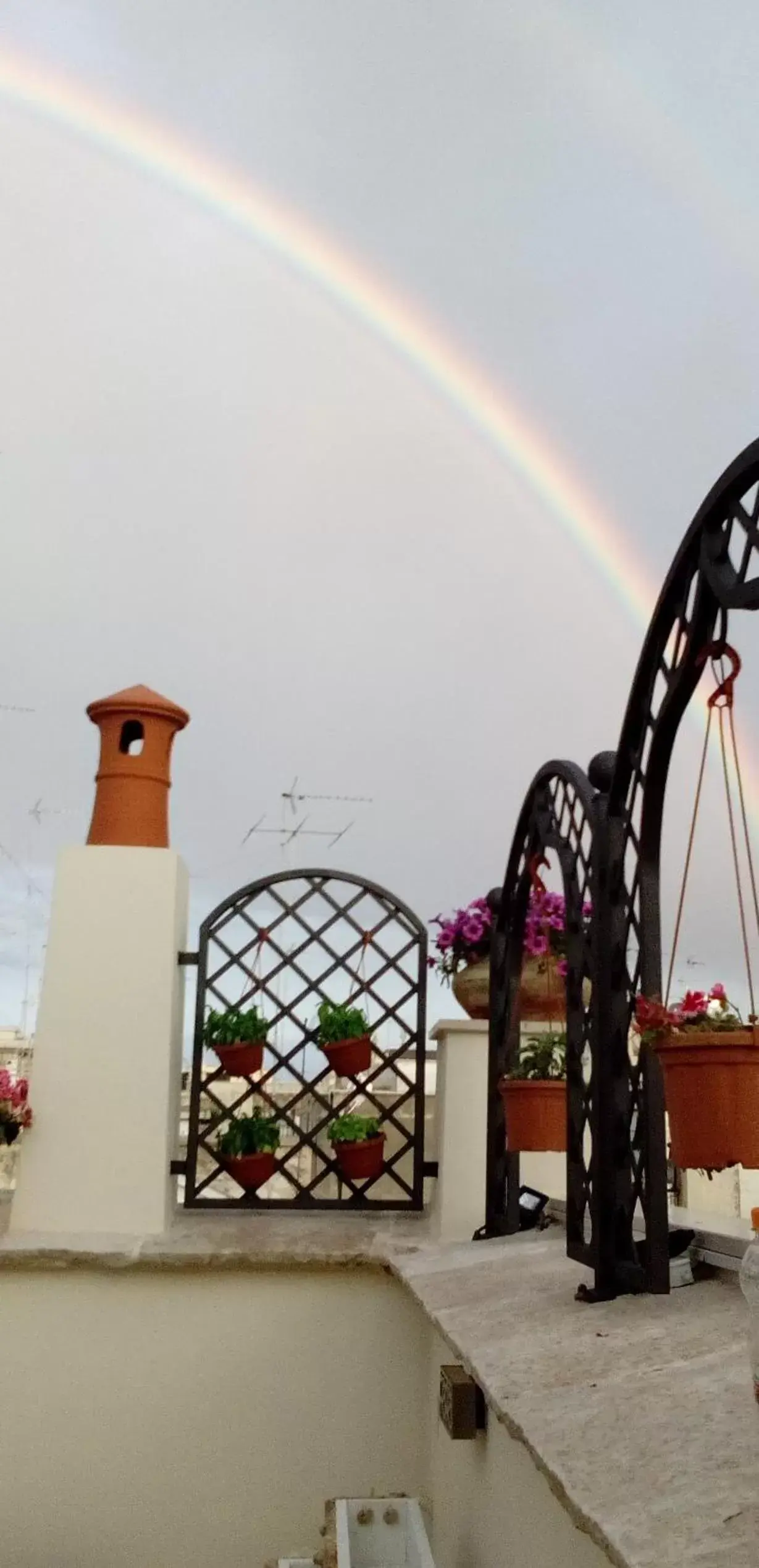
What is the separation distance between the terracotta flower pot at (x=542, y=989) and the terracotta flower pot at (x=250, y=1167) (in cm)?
96

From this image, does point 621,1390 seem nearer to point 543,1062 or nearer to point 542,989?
point 543,1062

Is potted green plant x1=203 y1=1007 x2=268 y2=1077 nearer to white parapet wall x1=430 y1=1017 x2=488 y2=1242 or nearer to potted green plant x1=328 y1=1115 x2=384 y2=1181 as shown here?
potted green plant x1=328 y1=1115 x2=384 y2=1181

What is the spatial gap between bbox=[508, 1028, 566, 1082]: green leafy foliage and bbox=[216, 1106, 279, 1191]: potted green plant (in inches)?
45.2

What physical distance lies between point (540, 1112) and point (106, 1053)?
1.34 m

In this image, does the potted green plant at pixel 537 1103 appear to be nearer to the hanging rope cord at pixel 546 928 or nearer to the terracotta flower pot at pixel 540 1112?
the terracotta flower pot at pixel 540 1112

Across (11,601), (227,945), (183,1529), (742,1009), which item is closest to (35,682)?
(11,601)

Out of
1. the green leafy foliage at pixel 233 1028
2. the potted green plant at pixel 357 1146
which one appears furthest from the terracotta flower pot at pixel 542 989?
the green leafy foliage at pixel 233 1028

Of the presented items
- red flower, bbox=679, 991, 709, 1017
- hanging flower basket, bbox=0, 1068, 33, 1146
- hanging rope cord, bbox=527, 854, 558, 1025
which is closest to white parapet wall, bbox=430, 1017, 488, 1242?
hanging rope cord, bbox=527, 854, 558, 1025

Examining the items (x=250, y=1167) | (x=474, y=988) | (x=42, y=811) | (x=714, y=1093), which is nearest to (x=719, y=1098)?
(x=714, y=1093)

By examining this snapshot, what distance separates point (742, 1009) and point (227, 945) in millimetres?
2149

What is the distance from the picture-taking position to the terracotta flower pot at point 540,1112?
2469 millimetres

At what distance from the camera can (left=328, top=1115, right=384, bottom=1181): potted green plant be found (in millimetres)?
3502

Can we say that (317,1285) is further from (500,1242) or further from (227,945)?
(227,945)

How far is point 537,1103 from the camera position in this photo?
249 centimetres
